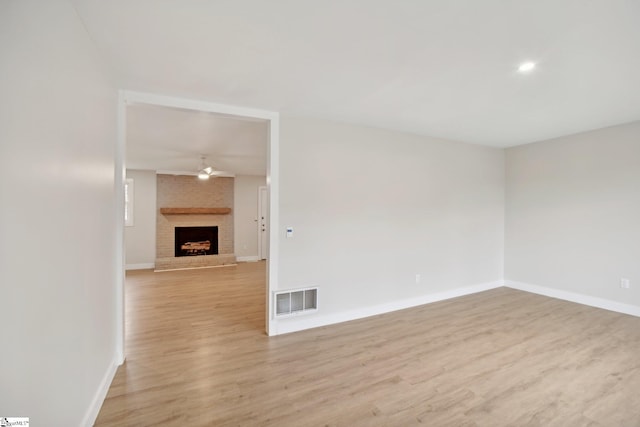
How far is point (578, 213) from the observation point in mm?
4133

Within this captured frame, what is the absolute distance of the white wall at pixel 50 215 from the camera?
A: 39.6 inches

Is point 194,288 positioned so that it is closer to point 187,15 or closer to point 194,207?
point 194,207

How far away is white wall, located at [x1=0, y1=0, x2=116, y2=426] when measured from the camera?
1.00 m

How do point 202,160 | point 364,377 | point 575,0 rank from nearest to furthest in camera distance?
point 575,0, point 364,377, point 202,160

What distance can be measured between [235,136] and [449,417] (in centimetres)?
395

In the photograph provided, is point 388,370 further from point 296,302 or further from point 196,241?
point 196,241

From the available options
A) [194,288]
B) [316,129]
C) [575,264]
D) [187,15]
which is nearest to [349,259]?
[316,129]

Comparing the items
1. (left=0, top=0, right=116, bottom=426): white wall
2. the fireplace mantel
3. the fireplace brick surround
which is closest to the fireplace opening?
the fireplace brick surround

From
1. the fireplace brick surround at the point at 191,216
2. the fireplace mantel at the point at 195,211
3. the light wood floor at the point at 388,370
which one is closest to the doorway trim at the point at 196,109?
the light wood floor at the point at 388,370

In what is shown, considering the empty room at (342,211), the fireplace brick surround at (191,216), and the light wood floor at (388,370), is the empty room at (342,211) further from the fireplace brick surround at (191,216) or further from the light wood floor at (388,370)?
the fireplace brick surround at (191,216)

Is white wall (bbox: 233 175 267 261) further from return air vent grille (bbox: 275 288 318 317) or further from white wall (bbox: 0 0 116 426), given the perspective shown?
white wall (bbox: 0 0 116 426)

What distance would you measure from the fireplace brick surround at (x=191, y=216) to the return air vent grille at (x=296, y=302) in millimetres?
4531

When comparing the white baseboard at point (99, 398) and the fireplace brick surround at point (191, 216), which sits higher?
the fireplace brick surround at point (191, 216)

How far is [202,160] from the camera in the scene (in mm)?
5785
